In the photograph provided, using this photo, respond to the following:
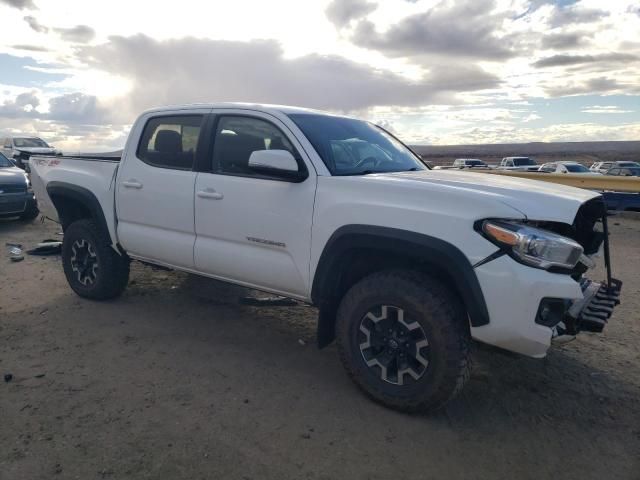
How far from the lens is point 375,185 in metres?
3.38

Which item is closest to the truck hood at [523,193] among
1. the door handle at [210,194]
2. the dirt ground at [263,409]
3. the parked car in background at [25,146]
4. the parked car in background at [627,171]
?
the dirt ground at [263,409]

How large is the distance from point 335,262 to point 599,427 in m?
1.96

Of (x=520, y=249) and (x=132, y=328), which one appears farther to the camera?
(x=132, y=328)

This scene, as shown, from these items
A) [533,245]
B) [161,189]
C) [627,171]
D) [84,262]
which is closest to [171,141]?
[161,189]

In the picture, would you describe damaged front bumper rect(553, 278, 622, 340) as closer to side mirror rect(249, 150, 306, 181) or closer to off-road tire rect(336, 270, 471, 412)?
off-road tire rect(336, 270, 471, 412)

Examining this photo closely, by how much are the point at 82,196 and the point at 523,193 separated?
13.4ft

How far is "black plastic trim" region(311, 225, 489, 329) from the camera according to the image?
297 cm

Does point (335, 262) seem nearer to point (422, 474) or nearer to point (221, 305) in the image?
point (422, 474)

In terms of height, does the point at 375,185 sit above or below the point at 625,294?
Result: above

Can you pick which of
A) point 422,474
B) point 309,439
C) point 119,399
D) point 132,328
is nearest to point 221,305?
point 132,328

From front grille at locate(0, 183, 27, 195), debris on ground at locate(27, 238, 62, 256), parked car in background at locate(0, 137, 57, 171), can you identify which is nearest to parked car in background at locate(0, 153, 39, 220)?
front grille at locate(0, 183, 27, 195)

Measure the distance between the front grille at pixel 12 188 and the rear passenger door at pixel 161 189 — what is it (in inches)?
271

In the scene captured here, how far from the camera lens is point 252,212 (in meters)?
3.88

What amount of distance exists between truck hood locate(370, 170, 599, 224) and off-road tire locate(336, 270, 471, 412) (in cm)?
63
